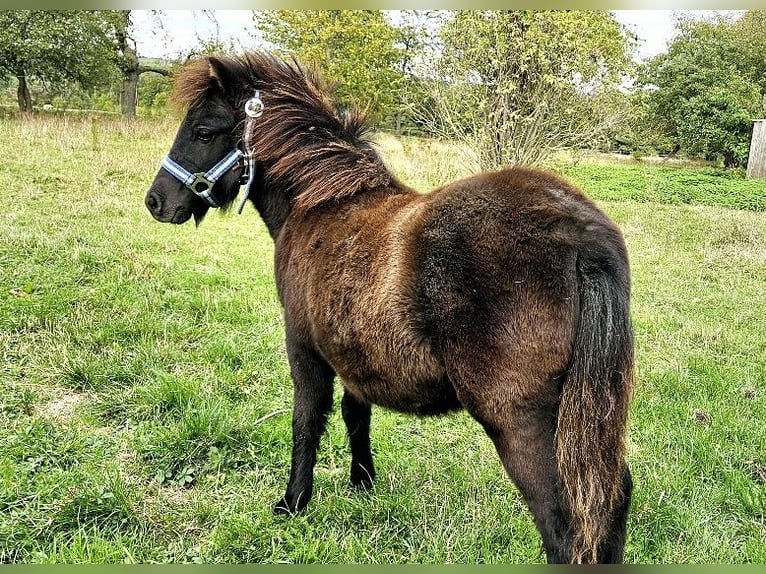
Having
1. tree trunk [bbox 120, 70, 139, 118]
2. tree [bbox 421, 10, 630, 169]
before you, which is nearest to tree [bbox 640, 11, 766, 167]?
tree [bbox 421, 10, 630, 169]

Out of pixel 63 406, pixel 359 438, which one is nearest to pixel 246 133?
pixel 359 438

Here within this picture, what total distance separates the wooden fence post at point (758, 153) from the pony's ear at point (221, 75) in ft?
72.9

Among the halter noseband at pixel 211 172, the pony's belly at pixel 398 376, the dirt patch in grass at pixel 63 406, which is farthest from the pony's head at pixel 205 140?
the dirt patch in grass at pixel 63 406

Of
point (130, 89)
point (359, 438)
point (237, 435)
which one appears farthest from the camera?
point (130, 89)

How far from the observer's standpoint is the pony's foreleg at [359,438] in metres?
2.99

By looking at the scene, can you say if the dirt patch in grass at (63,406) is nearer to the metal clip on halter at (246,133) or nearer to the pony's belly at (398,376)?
the metal clip on halter at (246,133)

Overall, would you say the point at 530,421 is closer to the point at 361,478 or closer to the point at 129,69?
the point at 361,478

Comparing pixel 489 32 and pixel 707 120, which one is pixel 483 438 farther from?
pixel 707 120

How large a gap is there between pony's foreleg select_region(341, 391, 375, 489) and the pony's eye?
154 cm

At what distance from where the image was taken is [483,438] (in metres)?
3.54

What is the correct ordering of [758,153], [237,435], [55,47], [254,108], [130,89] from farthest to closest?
1. [130,89]
2. [758,153]
3. [55,47]
4. [237,435]
5. [254,108]

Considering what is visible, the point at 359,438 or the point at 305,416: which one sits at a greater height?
the point at 305,416

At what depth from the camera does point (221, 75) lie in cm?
277

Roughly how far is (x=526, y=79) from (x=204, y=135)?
28.8 ft
